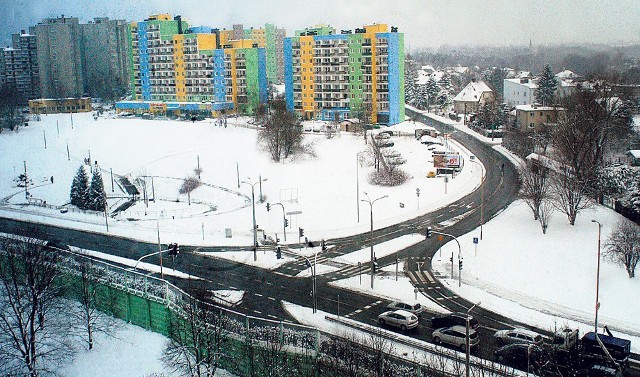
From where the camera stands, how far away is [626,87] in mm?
32594

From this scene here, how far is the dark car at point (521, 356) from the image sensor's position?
11438mm

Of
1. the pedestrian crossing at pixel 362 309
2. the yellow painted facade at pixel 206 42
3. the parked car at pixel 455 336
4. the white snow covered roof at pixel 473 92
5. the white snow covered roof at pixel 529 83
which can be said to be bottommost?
the pedestrian crossing at pixel 362 309

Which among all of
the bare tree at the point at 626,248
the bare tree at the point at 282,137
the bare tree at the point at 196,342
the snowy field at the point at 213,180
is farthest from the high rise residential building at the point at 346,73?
the bare tree at the point at 196,342

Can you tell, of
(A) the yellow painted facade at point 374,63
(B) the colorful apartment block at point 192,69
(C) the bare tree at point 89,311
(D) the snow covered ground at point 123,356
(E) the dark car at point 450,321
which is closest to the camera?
(D) the snow covered ground at point 123,356

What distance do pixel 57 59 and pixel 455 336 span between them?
5154 cm

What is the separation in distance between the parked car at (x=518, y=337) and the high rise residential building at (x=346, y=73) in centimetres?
2915

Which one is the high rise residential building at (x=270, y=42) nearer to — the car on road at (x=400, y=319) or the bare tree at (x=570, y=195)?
the bare tree at (x=570, y=195)

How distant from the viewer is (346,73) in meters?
42.8

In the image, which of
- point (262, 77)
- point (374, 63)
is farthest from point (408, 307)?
point (262, 77)

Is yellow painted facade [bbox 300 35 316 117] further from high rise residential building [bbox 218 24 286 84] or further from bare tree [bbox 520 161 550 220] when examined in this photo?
bare tree [bbox 520 161 550 220]

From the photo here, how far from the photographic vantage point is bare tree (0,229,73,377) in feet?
43.3

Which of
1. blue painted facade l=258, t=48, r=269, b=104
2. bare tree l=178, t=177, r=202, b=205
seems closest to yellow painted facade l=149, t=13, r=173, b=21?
blue painted facade l=258, t=48, r=269, b=104

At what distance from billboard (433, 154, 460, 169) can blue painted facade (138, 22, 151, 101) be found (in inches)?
1117

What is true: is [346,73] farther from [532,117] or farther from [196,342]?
[196,342]
